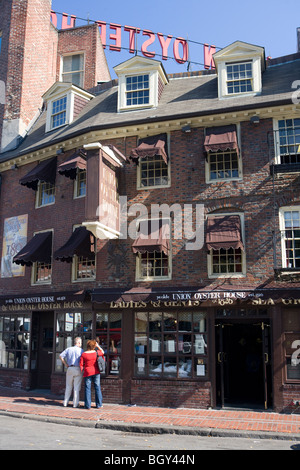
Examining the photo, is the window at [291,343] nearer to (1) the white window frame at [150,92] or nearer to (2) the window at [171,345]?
(2) the window at [171,345]

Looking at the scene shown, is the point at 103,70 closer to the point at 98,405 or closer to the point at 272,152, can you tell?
the point at 272,152

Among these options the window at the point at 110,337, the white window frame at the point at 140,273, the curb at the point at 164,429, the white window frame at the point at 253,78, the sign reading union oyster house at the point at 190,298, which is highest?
the white window frame at the point at 253,78

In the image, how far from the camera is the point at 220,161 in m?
13.8

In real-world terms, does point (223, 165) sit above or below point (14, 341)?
above

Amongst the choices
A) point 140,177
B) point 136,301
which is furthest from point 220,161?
point 136,301

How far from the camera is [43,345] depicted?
16.1 m

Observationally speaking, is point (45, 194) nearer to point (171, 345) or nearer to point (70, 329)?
point (70, 329)

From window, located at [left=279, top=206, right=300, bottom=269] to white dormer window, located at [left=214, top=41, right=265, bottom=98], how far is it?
439cm

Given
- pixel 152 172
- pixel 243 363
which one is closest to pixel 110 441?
pixel 243 363

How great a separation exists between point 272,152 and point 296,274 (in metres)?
3.75

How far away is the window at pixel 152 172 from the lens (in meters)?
14.4

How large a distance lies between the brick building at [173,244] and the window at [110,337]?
0.04m

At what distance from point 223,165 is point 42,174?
622 cm

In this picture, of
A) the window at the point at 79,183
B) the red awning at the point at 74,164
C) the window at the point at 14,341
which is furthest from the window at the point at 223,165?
the window at the point at 14,341
